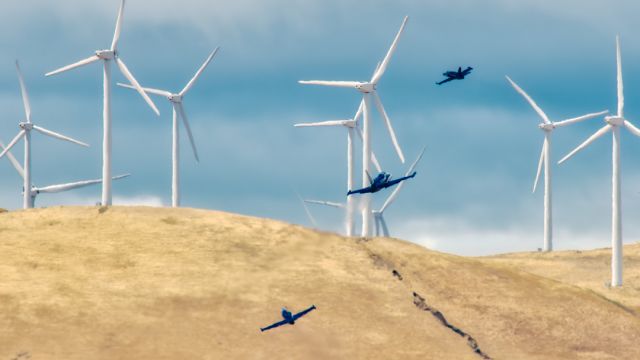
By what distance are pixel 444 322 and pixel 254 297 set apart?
2594cm

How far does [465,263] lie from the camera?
167 metres

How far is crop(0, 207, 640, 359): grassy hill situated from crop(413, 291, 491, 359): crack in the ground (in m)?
0.29

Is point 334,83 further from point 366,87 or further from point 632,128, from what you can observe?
point 632,128

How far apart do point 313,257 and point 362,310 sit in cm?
1823

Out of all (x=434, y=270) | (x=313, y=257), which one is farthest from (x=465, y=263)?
(x=313, y=257)

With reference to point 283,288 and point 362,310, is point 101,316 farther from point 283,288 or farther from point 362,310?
point 362,310

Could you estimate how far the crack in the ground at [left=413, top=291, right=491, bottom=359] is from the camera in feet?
448

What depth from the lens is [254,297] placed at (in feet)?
465

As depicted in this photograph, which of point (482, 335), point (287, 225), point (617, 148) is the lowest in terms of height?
point (482, 335)

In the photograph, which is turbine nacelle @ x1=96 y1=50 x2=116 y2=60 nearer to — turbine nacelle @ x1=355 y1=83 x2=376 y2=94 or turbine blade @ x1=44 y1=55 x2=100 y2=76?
turbine blade @ x1=44 y1=55 x2=100 y2=76

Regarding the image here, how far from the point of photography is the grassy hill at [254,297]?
129 metres

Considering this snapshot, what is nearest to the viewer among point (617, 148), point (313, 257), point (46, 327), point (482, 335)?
point (46, 327)

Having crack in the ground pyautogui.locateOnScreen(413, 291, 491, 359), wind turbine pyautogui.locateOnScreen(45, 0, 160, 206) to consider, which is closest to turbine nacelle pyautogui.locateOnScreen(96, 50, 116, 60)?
wind turbine pyautogui.locateOnScreen(45, 0, 160, 206)

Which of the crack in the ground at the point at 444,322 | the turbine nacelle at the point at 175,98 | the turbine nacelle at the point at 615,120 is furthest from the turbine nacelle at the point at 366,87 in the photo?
the turbine nacelle at the point at 615,120
